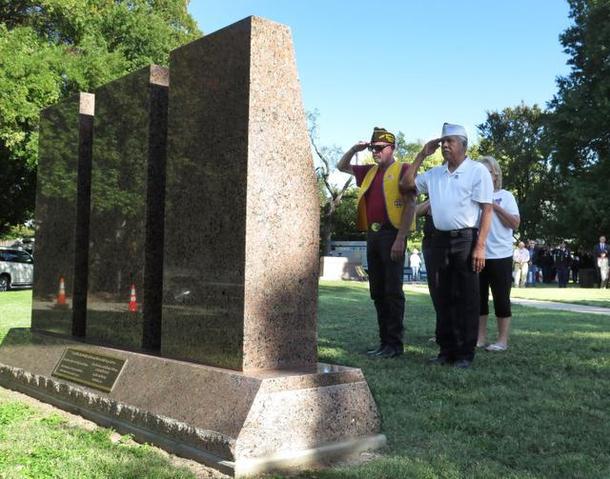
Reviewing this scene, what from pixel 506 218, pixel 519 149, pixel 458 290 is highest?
pixel 519 149

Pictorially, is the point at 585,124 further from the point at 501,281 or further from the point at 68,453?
the point at 68,453

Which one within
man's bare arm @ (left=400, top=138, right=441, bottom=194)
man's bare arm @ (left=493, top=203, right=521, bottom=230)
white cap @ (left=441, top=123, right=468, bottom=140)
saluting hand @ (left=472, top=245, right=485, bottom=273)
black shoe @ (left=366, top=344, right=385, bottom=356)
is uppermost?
white cap @ (left=441, top=123, right=468, bottom=140)

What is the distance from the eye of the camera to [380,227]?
227 inches

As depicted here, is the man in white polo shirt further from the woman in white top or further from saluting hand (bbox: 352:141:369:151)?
the woman in white top

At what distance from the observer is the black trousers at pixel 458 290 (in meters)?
5.26

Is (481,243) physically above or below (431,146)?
below

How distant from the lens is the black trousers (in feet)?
17.3

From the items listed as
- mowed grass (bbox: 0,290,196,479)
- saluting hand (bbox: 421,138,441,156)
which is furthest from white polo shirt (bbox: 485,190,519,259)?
mowed grass (bbox: 0,290,196,479)

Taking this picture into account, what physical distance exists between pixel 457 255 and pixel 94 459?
127 inches

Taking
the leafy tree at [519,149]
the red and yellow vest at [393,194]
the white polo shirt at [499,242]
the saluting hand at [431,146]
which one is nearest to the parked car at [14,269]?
the red and yellow vest at [393,194]

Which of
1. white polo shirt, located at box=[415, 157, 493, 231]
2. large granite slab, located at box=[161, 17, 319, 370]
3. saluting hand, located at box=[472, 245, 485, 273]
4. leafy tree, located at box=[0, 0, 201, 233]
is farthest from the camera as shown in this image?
leafy tree, located at box=[0, 0, 201, 233]

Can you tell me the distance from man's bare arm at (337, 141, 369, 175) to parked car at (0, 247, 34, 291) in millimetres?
20806

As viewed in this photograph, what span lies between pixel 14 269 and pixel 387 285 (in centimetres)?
2179

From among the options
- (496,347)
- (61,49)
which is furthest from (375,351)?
(61,49)
